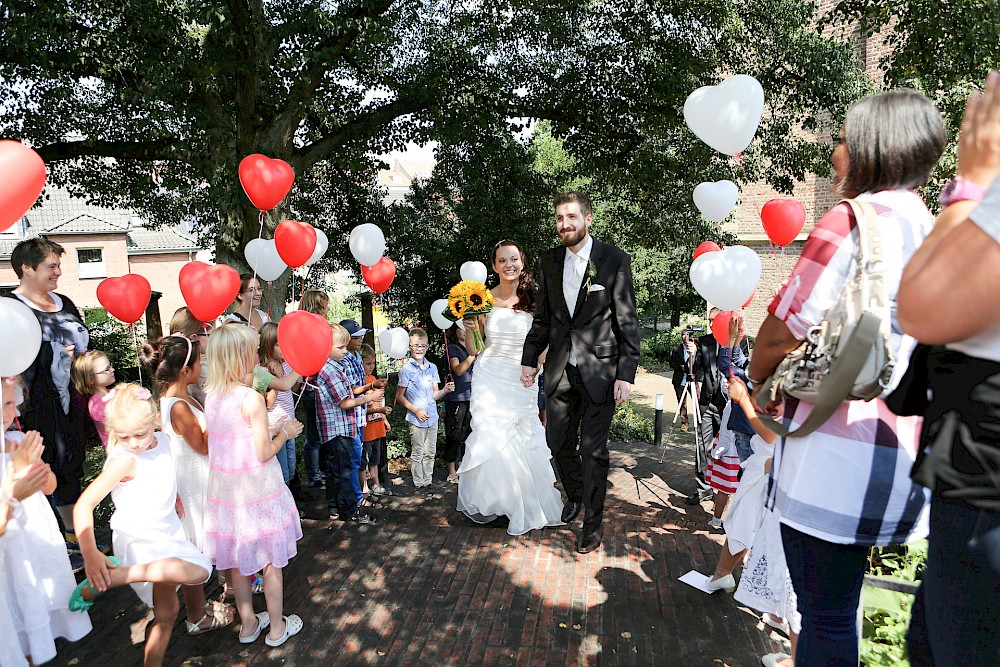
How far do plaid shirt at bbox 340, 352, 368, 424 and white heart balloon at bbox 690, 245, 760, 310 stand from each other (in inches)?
113

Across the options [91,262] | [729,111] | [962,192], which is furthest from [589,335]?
[91,262]

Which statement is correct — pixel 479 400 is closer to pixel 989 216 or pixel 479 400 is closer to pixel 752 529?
pixel 752 529

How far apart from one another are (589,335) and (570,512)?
1522mm

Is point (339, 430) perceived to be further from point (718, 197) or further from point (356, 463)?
point (718, 197)

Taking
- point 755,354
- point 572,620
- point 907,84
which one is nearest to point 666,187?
point 907,84

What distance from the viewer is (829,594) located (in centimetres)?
183

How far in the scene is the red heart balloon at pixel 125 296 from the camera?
5000 millimetres

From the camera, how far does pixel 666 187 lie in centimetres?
1103

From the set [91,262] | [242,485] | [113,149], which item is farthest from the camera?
[91,262]

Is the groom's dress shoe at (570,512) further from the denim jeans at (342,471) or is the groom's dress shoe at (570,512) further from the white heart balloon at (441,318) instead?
the white heart balloon at (441,318)

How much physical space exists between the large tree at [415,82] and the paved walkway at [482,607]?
5507mm

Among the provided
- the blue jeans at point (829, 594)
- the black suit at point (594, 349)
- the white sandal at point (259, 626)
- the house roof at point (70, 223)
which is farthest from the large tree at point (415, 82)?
the house roof at point (70, 223)

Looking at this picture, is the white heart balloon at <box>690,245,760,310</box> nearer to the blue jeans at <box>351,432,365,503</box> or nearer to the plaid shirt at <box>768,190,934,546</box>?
the plaid shirt at <box>768,190,934,546</box>

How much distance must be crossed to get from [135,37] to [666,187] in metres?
7.90
